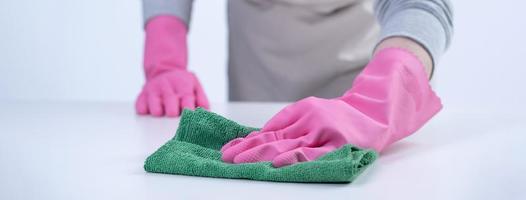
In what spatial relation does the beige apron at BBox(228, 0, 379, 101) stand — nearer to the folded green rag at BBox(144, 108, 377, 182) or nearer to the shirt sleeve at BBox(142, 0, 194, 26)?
the shirt sleeve at BBox(142, 0, 194, 26)

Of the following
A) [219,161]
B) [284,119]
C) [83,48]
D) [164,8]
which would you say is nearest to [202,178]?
[219,161]

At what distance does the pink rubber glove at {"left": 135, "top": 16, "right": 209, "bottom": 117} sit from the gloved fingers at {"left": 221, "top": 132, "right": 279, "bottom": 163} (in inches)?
19.6

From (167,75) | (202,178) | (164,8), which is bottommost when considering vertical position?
(202,178)

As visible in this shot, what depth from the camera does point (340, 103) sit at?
86 centimetres

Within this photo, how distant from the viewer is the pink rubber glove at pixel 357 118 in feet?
2.53

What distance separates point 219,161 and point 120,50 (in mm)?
2351

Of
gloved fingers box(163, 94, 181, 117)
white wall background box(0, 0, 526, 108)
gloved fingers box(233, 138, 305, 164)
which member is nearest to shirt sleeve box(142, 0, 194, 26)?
gloved fingers box(163, 94, 181, 117)

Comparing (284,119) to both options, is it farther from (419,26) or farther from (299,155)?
(419,26)

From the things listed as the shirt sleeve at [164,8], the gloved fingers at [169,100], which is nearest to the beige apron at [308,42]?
the shirt sleeve at [164,8]

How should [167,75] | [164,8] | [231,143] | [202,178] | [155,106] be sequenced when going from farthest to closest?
[164,8] → [167,75] → [155,106] → [231,143] → [202,178]

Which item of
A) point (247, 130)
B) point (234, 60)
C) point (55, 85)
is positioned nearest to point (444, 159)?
point (247, 130)

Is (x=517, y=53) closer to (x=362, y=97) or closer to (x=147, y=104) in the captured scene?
(x=147, y=104)

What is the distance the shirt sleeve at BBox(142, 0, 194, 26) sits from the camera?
1.52 metres

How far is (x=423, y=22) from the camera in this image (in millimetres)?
1062
